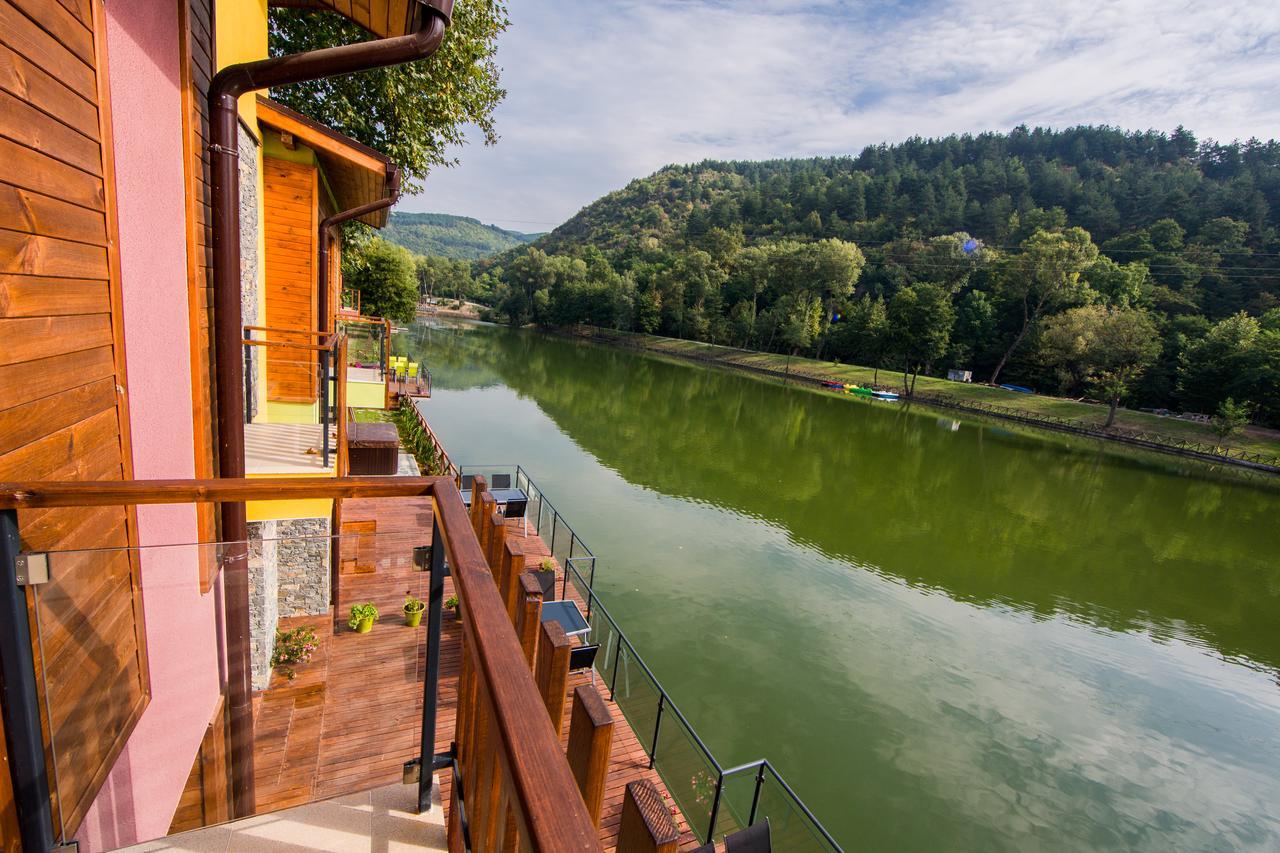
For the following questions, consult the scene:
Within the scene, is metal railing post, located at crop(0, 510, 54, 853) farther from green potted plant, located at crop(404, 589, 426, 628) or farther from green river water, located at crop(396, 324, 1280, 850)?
green river water, located at crop(396, 324, 1280, 850)

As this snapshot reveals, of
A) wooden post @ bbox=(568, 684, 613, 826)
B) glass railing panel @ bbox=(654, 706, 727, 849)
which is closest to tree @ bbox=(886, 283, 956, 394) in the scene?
glass railing panel @ bbox=(654, 706, 727, 849)

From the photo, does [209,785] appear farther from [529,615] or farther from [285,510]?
A: [285,510]

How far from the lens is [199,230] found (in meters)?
3.29

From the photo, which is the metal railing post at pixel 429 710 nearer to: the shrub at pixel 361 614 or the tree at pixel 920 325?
the shrub at pixel 361 614

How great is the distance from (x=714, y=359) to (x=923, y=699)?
156ft

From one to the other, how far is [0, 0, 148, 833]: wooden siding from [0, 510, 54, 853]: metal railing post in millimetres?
45

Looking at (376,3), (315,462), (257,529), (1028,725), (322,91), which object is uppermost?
(322,91)

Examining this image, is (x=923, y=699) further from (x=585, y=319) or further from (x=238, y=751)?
(x=585, y=319)

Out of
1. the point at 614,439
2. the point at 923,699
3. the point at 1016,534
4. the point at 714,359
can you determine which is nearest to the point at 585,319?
the point at 714,359

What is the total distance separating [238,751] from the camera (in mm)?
2156

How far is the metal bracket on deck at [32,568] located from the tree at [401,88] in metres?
11.2

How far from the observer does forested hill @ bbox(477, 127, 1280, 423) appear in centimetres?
3662

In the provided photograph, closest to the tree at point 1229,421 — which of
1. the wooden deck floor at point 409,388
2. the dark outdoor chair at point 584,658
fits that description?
the wooden deck floor at point 409,388

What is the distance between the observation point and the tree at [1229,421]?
96.5 feet
